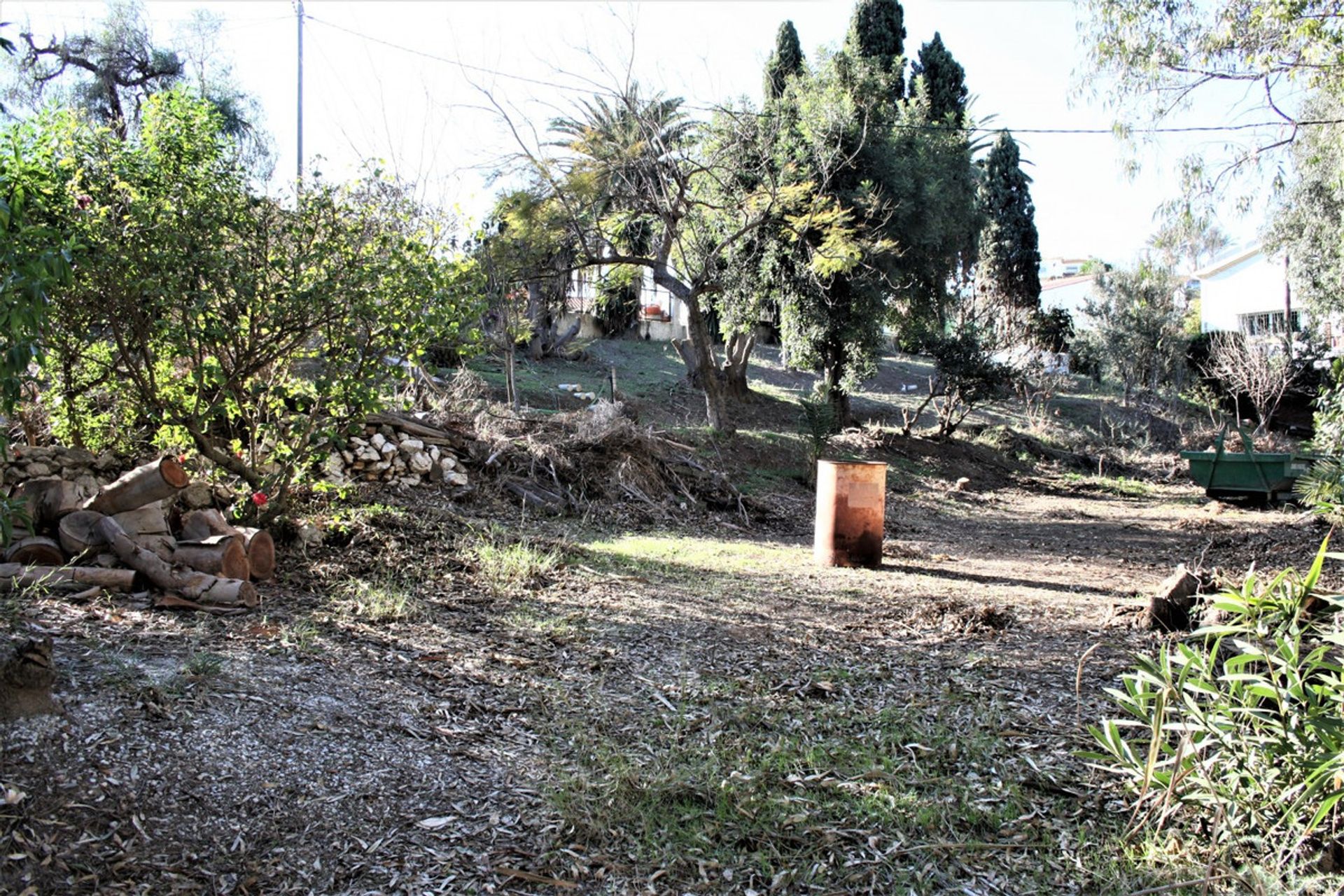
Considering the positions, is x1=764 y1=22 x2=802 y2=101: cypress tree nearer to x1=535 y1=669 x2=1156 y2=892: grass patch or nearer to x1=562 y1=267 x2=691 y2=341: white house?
x1=562 y1=267 x2=691 y2=341: white house

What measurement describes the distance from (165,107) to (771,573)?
5.19 meters

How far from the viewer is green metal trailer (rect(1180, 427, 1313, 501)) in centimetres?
1324

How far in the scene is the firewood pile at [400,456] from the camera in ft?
28.0

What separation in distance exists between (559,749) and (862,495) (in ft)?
15.6

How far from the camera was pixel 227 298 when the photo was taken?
18.4 ft

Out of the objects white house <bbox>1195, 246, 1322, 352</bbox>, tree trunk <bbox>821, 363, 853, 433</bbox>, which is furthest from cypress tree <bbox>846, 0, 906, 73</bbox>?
white house <bbox>1195, 246, 1322, 352</bbox>

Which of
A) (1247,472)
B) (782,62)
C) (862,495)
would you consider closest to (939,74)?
(782,62)

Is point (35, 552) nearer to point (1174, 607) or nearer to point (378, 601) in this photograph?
point (378, 601)

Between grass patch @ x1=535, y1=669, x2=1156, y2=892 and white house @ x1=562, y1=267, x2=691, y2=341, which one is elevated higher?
white house @ x1=562, y1=267, x2=691, y2=341

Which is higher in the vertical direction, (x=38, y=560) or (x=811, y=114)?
(x=811, y=114)

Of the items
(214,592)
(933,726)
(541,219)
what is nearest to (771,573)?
(933,726)

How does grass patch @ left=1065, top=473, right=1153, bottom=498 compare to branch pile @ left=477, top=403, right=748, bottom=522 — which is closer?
branch pile @ left=477, top=403, right=748, bottom=522

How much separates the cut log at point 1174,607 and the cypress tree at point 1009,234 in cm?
2168

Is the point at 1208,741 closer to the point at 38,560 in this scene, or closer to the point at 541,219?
the point at 38,560
